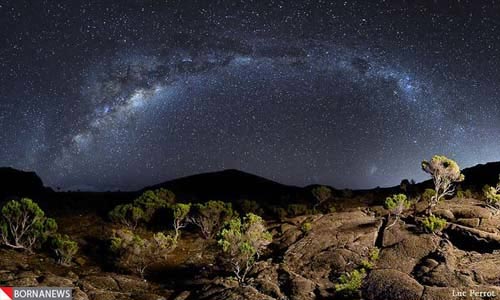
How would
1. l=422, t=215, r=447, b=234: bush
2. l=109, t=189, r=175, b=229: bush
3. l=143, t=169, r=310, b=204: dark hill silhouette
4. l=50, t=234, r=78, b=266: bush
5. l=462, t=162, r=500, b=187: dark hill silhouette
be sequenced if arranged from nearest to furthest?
l=422, t=215, r=447, b=234: bush
l=50, t=234, r=78, b=266: bush
l=109, t=189, r=175, b=229: bush
l=462, t=162, r=500, b=187: dark hill silhouette
l=143, t=169, r=310, b=204: dark hill silhouette

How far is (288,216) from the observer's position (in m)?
39.9

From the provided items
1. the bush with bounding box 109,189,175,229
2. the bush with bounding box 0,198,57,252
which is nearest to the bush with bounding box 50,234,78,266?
the bush with bounding box 0,198,57,252

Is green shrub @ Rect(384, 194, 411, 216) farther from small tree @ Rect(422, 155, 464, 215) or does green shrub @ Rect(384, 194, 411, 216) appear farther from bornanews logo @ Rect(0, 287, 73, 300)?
bornanews logo @ Rect(0, 287, 73, 300)

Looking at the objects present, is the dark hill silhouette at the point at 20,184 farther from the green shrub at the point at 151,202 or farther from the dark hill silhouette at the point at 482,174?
the dark hill silhouette at the point at 482,174

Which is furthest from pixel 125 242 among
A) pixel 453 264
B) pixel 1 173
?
pixel 1 173

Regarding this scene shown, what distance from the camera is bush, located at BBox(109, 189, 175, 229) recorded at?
125 feet

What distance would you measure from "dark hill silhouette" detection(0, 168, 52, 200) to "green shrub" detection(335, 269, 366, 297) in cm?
5571

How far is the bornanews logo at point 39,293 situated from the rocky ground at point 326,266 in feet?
2.32

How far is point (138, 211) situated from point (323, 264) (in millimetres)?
21712

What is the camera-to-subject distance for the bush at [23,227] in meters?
29.7

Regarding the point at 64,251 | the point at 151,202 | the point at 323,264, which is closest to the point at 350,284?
the point at 323,264

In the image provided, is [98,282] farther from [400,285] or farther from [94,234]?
[400,285]

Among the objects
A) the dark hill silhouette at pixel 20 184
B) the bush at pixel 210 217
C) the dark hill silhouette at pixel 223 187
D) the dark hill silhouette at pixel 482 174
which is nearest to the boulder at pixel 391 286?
the bush at pixel 210 217

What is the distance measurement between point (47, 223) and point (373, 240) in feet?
89.3
